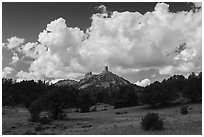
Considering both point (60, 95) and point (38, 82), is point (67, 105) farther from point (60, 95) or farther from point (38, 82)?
point (38, 82)

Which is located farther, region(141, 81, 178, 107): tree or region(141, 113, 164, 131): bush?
region(141, 81, 178, 107): tree

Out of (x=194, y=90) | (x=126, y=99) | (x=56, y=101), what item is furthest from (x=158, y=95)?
(x=56, y=101)

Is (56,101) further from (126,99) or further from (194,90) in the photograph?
(194,90)

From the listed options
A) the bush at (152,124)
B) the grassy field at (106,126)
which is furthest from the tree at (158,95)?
the bush at (152,124)

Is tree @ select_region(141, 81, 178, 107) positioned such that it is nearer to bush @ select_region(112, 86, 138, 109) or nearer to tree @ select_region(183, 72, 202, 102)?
tree @ select_region(183, 72, 202, 102)

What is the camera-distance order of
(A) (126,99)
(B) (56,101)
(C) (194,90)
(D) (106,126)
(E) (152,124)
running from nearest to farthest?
(E) (152,124)
(D) (106,126)
(B) (56,101)
(C) (194,90)
(A) (126,99)

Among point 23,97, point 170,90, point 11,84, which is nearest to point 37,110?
point 170,90

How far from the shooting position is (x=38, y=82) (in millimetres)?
151125

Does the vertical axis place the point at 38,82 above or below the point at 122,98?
above

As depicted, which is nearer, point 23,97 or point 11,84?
point 23,97

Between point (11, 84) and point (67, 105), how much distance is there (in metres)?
84.0

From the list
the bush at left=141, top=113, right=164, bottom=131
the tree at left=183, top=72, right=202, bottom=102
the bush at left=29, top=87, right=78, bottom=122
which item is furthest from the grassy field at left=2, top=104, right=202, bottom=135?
the tree at left=183, top=72, right=202, bottom=102

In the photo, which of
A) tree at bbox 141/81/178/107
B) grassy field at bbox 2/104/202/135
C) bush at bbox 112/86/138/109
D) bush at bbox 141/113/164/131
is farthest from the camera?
bush at bbox 112/86/138/109

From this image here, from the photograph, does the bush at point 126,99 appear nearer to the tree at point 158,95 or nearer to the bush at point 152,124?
the tree at point 158,95
